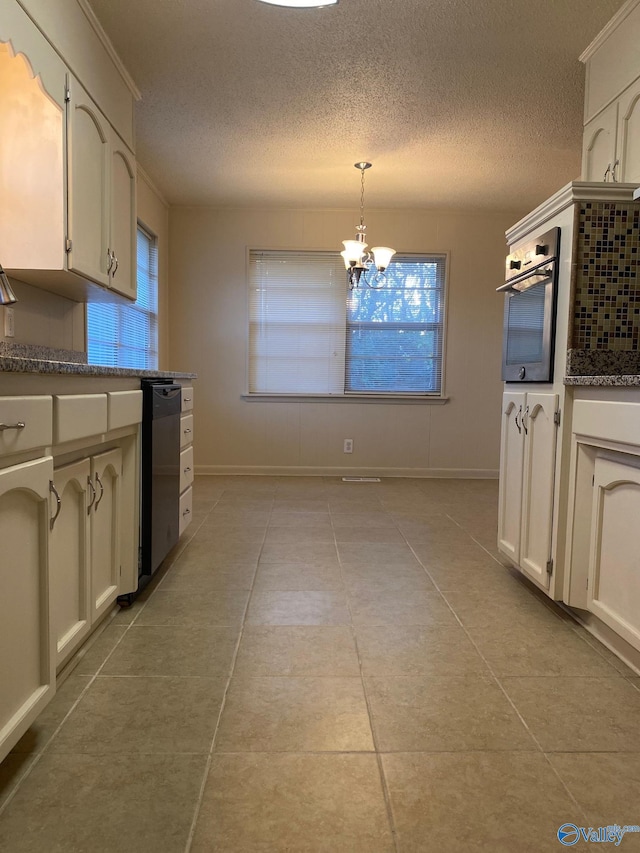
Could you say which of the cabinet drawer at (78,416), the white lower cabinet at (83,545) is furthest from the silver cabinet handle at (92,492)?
the cabinet drawer at (78,416)

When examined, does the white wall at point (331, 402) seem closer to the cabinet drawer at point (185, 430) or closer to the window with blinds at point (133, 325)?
the window with blinds at point (133, 325)

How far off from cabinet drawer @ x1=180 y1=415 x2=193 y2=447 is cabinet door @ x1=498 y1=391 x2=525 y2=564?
1.52 meters

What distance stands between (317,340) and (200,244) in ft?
4.45

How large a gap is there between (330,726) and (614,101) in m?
2.63

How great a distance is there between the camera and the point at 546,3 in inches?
85.7

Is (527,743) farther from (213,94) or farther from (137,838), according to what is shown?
(213,94)

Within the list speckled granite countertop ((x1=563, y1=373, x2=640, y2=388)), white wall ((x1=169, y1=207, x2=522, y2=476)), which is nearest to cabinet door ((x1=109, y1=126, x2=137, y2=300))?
speckled granite countertop ((x1=563, y1=373, x2=640, y2=388))

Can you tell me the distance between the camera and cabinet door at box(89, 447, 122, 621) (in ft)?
5.43

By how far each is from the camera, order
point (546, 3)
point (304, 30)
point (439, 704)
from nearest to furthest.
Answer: point (439, 704) < point (546, 3) < point (304, 30)

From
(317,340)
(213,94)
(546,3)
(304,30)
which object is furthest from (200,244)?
(546,3)

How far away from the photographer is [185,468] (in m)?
2.74

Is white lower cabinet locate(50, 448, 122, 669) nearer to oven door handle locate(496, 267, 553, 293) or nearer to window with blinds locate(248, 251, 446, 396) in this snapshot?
oven door handle locate(496, 267, 553, 293)

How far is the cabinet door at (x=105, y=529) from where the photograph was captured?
1654mm

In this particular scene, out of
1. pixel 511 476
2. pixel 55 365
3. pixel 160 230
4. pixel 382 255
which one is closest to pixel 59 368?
pixel 55 365
